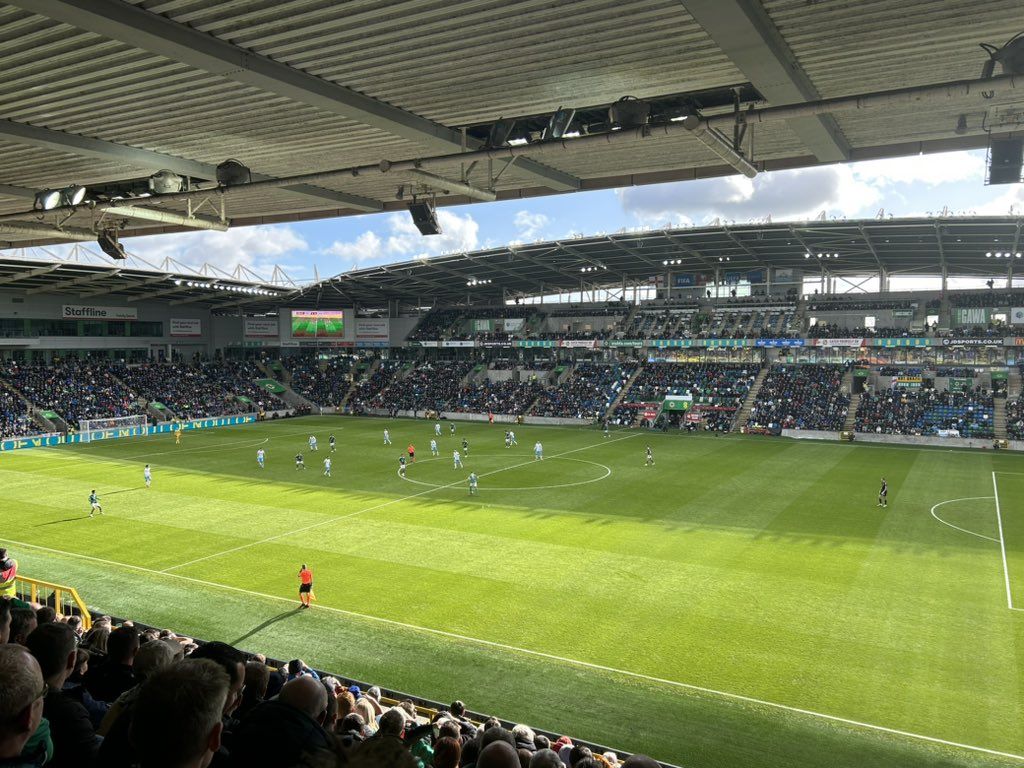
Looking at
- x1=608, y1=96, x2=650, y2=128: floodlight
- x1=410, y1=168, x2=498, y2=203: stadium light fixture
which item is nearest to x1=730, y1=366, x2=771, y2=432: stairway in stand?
x1=410, y1=168, x2=498, y2=203: stadium light fixture

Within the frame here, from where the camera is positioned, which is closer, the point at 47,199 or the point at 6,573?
the point at 6,573

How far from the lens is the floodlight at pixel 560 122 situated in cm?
1112

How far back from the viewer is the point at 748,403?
5728 centimetres

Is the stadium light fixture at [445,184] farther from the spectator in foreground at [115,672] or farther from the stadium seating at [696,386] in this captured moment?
the stadium seating at [696,386]

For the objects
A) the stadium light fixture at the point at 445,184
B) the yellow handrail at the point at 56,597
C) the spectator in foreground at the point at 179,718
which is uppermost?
the stadium light fixture at the point at 445,184

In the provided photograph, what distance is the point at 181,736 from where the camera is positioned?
247 cm

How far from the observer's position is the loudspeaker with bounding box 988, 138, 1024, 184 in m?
10.5

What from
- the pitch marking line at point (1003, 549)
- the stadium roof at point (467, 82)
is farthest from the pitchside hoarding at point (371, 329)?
the stadium roof at point (467, 82)

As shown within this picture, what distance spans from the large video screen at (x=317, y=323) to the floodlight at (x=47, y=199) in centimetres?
5426

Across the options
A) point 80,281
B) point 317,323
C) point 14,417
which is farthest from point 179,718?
point 317,323

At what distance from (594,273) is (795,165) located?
177 ft

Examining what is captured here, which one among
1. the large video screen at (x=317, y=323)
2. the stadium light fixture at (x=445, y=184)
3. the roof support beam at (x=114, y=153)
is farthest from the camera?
the large video screen at (x=317, y=323)

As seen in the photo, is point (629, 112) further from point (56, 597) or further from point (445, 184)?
point (56, 597)

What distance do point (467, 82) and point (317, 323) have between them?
6259cm
